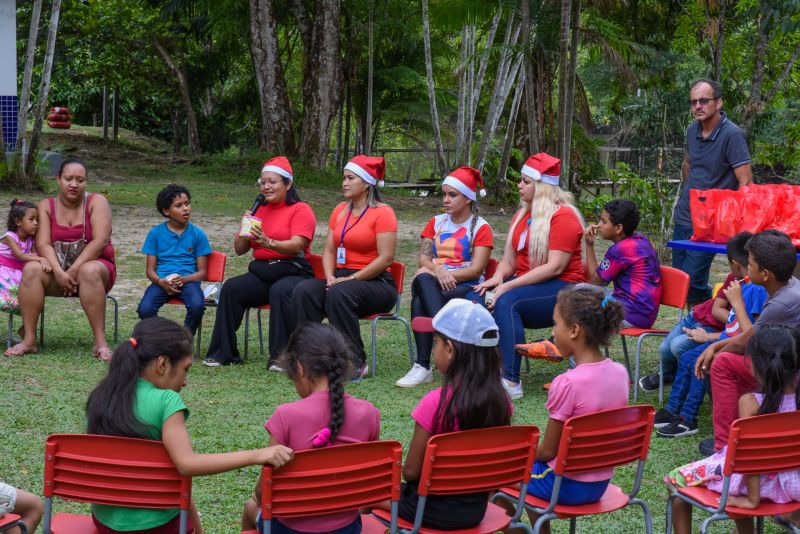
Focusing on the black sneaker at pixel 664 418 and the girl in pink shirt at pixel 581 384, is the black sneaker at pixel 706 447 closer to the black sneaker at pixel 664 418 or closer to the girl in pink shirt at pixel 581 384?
the black sneaker at pixel 664 418

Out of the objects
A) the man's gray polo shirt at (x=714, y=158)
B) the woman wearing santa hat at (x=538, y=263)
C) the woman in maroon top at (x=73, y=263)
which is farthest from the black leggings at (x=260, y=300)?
the man's gray polo shirt at (x=714, y=158)

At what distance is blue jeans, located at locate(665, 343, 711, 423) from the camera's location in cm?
567

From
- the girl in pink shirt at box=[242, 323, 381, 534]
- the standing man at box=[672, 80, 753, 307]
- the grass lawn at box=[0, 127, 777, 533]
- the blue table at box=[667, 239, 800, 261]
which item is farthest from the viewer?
the standing man at box=[672, 80, 753, 307]

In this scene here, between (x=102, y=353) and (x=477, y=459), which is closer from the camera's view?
(x=477, y=459)

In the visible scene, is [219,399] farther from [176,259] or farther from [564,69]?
[564,69]

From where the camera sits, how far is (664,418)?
19.1 ft

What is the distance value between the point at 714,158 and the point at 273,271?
128 inches

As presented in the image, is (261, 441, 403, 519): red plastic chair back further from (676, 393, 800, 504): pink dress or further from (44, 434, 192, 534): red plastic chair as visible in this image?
(676, 393, 800, 504): pink dress

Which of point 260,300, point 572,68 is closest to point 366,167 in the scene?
point 260,300

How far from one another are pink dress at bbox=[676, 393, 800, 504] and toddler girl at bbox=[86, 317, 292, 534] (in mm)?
1766

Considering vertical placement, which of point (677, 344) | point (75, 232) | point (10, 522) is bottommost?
point (10, 522)

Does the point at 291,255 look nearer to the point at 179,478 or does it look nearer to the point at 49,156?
the point at 179,478

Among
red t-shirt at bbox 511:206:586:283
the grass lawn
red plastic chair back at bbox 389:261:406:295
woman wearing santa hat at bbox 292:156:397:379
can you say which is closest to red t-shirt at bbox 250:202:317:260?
woman wearing santa hat at bbox 292:156:397:379

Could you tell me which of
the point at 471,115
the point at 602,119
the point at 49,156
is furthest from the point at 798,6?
the point at 602,119
